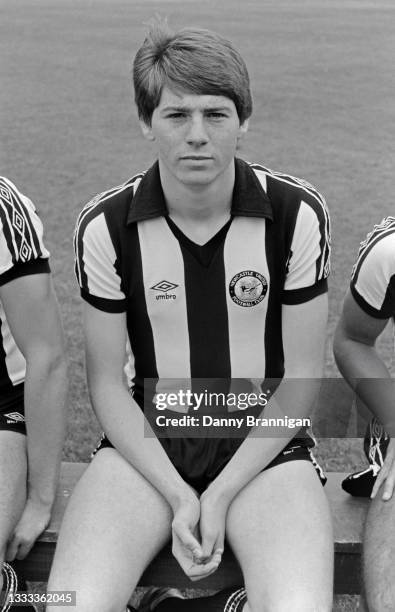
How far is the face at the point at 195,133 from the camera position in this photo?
2.48m

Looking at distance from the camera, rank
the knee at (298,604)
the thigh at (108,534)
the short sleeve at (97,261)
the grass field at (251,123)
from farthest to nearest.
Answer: the grass field at (251,123) → the short sleeve at (97,261) → the thigh at (108,534) → the knee at (298,604)

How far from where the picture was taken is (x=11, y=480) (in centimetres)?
259

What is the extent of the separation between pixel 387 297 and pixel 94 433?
1917mm

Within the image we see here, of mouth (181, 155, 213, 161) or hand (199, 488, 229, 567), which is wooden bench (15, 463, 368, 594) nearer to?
hand (199, 488, 229, 567)

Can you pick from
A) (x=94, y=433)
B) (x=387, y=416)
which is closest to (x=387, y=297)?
(x=387, y=416)

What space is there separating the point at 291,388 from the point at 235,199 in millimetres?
616

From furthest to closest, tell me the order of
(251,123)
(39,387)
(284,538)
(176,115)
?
1. (251,123)
2. (39,387)
3. (176,115)
4. (284,538)

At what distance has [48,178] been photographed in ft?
29.4

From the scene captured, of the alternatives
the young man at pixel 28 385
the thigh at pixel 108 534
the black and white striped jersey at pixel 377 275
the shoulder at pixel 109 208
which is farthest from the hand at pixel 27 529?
the black and white striped jersey at pixel 377 275

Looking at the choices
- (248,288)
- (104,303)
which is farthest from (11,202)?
(248,288)

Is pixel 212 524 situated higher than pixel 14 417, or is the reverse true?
pixel 14 417

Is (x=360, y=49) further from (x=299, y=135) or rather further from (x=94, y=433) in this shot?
(x=94, y=433)

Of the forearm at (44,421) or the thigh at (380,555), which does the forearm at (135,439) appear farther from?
the thigh at (380,555)

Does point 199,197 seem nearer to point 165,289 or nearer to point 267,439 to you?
point 165,289
